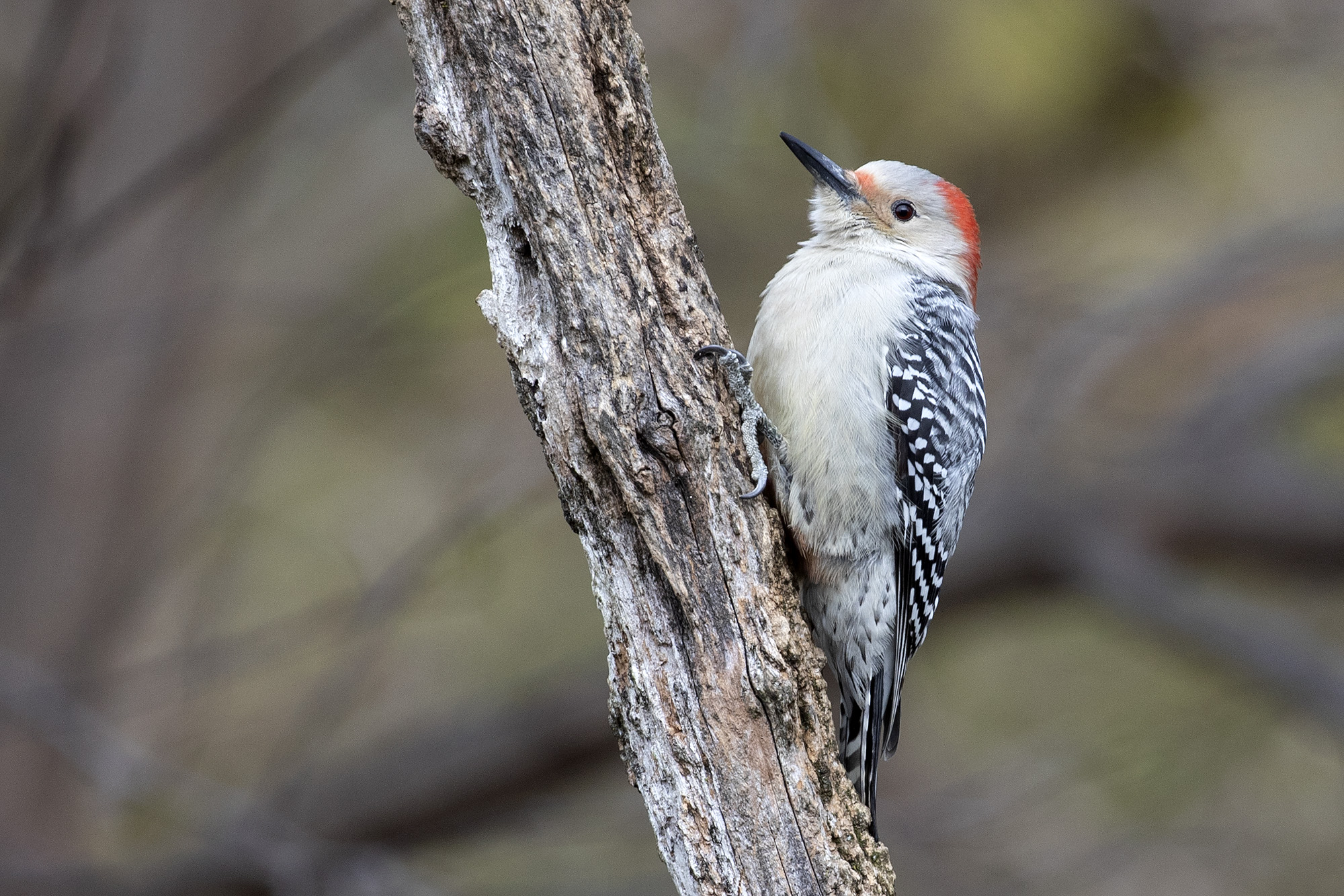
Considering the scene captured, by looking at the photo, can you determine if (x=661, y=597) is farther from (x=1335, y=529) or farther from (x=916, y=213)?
(x=1335, y=529)

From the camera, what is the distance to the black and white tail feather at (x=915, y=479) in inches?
151

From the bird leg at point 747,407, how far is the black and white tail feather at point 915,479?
0.63 m

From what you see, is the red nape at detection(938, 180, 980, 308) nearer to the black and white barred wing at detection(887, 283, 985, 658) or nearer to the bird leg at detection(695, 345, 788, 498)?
the black and white barred wing at detection(887, 283, 985, 658)

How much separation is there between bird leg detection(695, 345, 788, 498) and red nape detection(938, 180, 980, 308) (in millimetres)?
1490

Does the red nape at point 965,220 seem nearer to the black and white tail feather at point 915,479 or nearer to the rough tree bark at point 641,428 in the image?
the black and white tail feather at point 915,479

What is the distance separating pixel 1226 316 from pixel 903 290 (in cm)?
490

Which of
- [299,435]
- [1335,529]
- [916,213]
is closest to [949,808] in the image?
[1335,529]

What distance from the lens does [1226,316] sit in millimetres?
7930

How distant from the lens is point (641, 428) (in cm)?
275

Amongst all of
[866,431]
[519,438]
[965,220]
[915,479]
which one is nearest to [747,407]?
[866,431]

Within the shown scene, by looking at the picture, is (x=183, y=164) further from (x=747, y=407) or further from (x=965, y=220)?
(x=965, y=220)

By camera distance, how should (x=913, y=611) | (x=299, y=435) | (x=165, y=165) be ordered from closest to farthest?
1. (x=913, y=611)
2. (x=165, y=165)
3. (x=299, y=435)

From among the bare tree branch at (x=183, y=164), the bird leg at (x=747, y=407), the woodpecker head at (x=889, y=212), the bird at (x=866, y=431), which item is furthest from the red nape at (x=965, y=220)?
the bare tree branch at (x=183, y=164)

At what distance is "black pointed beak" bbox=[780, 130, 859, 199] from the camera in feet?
14.0
